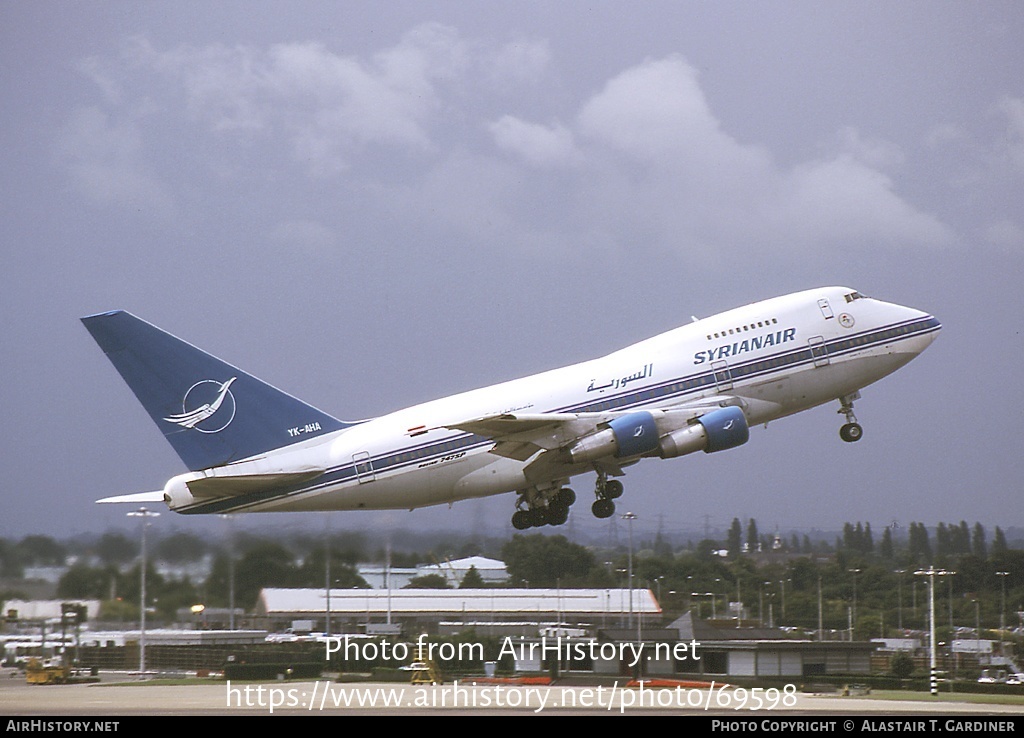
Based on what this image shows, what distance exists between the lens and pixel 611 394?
39031mm

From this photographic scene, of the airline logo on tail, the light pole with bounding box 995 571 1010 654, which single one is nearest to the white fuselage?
the airline logo on tail

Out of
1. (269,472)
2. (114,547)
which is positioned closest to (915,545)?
(269,472)

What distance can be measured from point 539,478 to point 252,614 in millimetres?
9585

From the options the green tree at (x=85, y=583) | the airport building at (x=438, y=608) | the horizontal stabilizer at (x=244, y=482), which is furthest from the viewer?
the airport building at (x=438, y=608)

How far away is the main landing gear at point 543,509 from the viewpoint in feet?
136

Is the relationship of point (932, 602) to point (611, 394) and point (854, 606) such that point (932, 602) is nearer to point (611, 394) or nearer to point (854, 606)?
point (854, 606)

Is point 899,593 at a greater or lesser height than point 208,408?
lesser

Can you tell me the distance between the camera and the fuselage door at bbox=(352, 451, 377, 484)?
38.0 meters

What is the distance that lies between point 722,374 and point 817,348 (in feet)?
10.5

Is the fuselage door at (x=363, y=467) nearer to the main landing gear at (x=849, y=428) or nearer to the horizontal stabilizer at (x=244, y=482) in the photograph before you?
the horizontal stabilizer at (x=244, y=482)

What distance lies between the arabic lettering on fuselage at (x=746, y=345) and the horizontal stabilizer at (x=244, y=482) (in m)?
11.9

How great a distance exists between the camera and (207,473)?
38.1 metres

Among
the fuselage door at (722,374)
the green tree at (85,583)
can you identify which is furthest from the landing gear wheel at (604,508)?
the green tree at (85,583)

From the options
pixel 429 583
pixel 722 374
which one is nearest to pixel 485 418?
pixel 429 583
